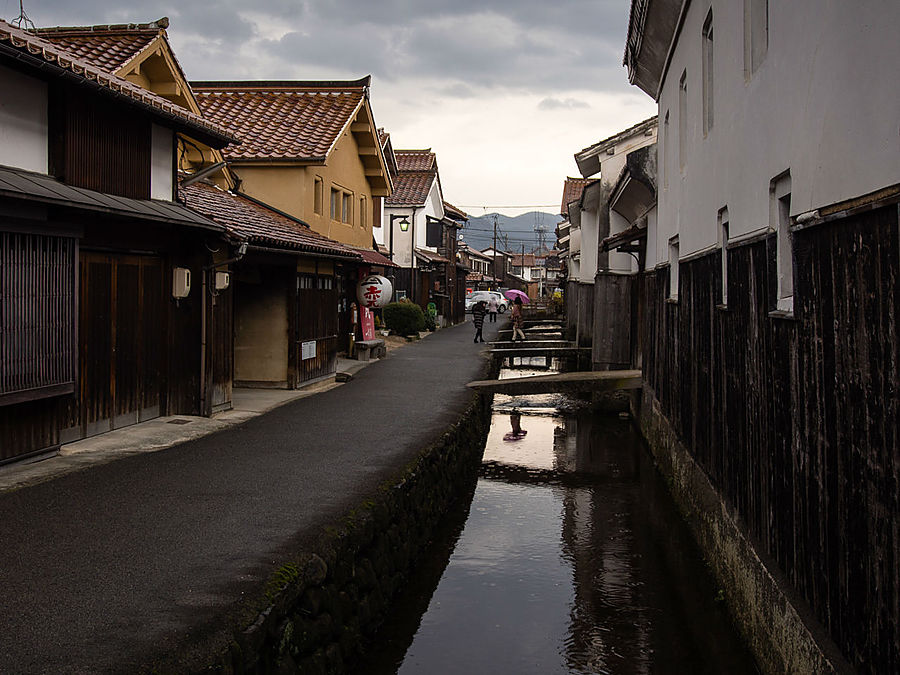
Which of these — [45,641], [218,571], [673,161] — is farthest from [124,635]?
[673,161]

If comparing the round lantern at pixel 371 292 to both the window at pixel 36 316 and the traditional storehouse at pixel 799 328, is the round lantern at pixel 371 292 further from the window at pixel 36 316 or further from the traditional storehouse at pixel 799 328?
the window at pixel 36 316

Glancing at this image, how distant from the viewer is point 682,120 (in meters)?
13.4

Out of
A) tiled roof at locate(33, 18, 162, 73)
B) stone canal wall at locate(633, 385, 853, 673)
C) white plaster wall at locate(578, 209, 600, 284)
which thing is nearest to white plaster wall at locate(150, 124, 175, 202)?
tiled roof at locate(33, 18, 162, 73)

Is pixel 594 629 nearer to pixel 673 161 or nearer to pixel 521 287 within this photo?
pixel 673 161

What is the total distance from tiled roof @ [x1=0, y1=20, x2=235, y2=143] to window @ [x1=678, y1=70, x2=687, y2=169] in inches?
277

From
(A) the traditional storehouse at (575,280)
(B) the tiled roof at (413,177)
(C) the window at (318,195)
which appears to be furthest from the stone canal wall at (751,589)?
(B) the tiled roof at (413,177)

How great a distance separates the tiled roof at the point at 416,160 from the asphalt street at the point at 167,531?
32226mm

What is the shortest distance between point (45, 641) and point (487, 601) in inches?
198

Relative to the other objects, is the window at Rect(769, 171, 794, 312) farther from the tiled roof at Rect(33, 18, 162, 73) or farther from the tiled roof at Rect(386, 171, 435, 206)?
the tiled roof at Rect(386, 171, 435, 206)

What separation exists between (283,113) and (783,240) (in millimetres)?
19169

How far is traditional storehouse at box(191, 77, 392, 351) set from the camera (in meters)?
21.3

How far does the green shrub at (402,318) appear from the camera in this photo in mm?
32719

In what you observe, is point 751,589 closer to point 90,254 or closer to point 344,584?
point 344,584

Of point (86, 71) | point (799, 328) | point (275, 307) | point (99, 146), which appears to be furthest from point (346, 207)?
point (799, 328)
